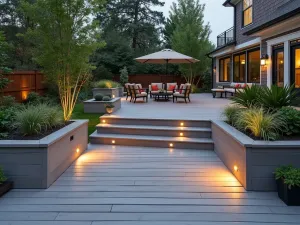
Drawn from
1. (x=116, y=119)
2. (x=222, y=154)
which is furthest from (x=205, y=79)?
(x=222, y=154)

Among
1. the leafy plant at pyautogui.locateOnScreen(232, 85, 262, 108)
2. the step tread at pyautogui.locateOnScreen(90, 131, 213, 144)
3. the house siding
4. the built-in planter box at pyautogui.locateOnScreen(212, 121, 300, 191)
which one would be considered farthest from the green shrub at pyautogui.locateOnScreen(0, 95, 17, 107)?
the house siding

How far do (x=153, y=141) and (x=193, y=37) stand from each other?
17.2m

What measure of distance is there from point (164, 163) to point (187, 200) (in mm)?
1766

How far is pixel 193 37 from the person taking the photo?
22719 millimetres

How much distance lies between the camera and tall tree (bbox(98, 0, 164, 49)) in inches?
1146

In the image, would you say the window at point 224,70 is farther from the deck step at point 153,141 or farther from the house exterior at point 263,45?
the deck step at point 153,141

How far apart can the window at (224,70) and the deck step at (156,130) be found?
12510mm

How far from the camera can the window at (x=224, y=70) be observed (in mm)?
19031

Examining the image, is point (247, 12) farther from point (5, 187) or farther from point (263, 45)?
point (5, 187)

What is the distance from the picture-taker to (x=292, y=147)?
4098 mm

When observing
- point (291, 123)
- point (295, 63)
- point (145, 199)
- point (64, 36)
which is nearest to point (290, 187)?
point (291, 123)

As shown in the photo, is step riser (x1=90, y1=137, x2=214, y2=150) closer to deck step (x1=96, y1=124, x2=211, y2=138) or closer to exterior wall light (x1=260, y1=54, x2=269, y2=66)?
deck step (x1=96, y1=124, x2=211, y2=138)

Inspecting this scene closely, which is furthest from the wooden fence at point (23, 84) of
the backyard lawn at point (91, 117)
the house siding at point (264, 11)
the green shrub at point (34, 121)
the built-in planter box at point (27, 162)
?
the house siding at point (264, 11)

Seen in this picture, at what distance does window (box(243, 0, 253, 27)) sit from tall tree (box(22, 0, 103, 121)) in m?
9.77
